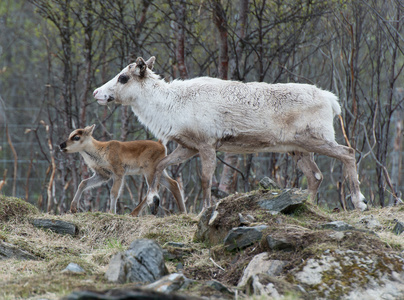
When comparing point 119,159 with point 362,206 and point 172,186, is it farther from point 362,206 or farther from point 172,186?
point 362,206

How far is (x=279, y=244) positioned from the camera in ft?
16.0

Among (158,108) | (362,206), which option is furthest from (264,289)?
(158,108)

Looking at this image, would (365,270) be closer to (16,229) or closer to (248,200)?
(248,200)

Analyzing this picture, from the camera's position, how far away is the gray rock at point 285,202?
6051 mm

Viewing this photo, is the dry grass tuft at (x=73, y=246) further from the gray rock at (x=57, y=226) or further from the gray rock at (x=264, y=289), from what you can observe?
the gray rock at (x=264, y=289)

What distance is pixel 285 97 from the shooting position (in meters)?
7.84

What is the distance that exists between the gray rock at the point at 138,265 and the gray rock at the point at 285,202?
187 centimetres

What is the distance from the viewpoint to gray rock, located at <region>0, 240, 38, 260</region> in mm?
5766

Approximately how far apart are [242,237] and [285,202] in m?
0.97

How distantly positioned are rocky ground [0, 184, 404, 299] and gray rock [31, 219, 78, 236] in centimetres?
1

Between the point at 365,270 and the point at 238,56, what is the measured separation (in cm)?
734

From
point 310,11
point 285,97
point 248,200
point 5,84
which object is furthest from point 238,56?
point 5,84

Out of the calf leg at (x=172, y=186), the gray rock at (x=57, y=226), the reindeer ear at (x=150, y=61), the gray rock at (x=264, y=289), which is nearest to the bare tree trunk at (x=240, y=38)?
the reindeer ear at (x=150, y=61)

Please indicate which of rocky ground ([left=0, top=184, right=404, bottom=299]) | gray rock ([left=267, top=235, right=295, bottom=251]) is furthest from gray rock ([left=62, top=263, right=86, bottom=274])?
gray rock ([left=267, top=235, right=295, bottom=251])
